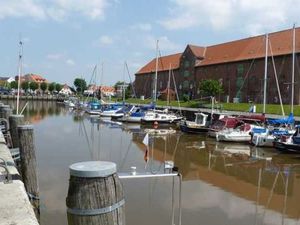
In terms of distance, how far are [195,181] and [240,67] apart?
61329mm

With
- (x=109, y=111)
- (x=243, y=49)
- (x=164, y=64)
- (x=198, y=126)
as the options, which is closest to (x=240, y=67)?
(x=243, y=49)

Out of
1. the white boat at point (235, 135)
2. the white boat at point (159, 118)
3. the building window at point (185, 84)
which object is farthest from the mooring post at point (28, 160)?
the building window at point (185, 84)

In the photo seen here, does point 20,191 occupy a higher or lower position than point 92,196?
lower

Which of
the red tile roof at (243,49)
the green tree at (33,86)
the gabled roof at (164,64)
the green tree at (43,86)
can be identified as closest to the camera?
the red tile roof at (243,49)

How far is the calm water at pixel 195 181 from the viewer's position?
13.4m

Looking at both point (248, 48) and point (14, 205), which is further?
point (248, 48)

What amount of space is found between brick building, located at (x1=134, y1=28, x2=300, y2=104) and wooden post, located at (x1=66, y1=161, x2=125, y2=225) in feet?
174

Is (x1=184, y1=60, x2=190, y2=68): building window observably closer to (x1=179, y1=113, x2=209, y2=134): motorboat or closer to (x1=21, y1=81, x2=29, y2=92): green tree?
(x1=179, y1=113, x2=209, y2=134): motorboat

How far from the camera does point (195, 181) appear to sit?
1909 centimetres

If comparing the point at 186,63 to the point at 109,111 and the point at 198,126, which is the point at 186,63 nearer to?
the point at 109,111

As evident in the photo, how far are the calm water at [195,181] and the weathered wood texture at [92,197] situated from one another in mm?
5073

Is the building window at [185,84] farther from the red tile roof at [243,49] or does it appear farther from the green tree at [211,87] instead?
the green tree at [211,87]

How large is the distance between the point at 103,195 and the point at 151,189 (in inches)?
497

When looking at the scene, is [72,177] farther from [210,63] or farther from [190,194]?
[210,63]
